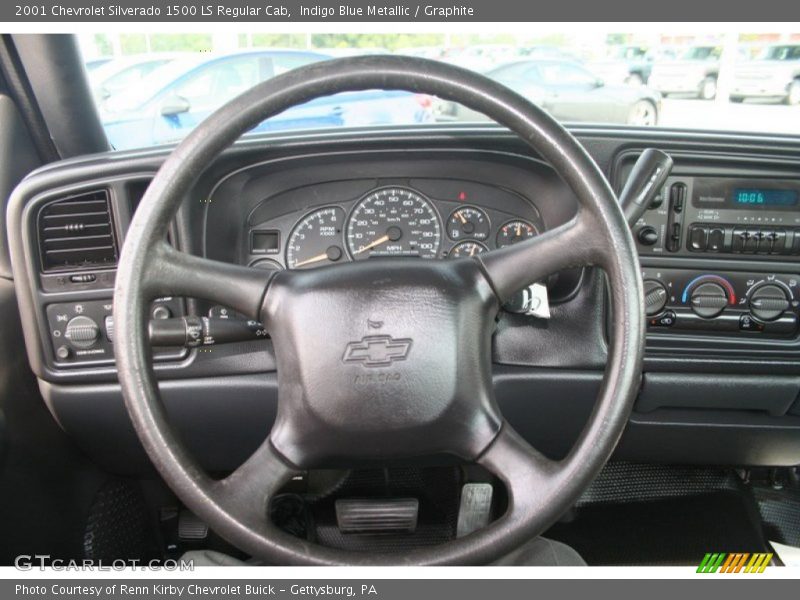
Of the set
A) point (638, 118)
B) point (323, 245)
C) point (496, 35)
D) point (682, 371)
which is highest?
point (496, 35)

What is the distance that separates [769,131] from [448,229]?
0.83 m

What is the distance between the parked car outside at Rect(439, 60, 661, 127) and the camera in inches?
93.4

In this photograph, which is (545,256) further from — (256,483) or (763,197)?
(763,197)

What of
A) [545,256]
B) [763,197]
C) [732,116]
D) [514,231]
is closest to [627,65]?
[732,116]

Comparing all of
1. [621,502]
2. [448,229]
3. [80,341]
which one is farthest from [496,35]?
[621,502]

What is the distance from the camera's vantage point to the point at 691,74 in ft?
6.97

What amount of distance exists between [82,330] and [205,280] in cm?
67

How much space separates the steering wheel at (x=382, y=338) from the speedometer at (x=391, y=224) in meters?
0.48

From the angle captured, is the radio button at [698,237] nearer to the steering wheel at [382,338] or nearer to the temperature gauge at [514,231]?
the temperature gauge at [514,231]

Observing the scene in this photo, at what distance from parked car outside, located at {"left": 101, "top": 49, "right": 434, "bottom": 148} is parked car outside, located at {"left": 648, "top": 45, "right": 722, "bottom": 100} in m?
0.77

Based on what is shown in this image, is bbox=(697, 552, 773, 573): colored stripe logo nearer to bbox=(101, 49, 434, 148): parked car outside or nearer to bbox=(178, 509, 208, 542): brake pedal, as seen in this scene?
bbox=(178, 509, 208, 542): brake pedal

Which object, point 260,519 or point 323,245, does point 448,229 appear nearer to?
point 323,245

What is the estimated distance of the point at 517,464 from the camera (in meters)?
1.10

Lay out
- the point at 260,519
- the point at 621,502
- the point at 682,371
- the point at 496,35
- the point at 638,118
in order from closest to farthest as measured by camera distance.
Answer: the point at 260,519
the point at 496,35
the point at 682,371
the point at 621,502
the point at 638,118
